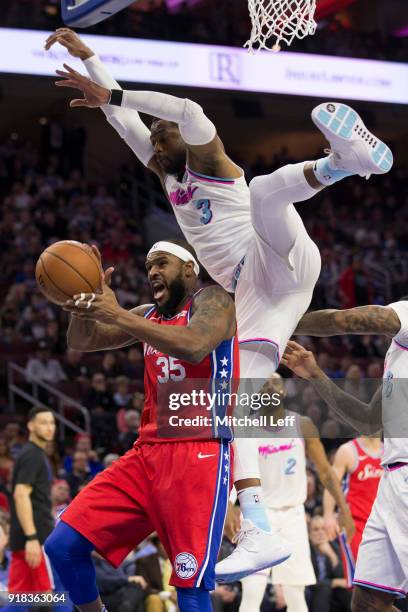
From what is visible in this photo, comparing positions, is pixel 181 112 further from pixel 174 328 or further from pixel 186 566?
pixel 186 566

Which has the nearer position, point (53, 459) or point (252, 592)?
point (252, 592)

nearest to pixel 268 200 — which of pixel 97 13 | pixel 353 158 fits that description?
pixel 353 158

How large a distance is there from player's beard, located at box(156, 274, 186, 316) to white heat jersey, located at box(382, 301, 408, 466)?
1223 millimetres

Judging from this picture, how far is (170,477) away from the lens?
4.68 meters

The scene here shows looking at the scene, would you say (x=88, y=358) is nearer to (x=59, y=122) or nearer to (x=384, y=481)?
(x=59, y=122)

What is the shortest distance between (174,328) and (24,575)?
4.36 m

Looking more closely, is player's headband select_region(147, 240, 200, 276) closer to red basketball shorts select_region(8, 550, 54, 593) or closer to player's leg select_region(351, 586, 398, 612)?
player's leg select_region(351, 586, 398, 612)

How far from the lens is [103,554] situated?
4734mm

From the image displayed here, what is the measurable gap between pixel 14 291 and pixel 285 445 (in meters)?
8.13

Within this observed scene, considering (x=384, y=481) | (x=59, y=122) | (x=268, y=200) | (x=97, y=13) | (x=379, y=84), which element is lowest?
(x=384, y=481)

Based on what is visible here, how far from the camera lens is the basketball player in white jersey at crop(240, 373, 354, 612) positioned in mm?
7875

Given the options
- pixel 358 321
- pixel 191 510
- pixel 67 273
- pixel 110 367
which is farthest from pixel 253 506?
pixel 110 367

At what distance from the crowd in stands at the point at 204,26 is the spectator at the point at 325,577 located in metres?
8.11

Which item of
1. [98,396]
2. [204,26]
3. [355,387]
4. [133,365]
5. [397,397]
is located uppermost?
[204,26]
